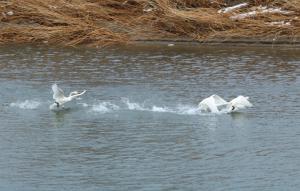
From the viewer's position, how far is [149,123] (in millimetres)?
10711

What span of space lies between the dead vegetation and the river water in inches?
55.3

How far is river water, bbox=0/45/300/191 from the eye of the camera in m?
8.47

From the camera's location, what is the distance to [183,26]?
58.3 feet

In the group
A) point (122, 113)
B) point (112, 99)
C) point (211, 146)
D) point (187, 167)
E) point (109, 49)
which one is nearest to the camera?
point (187, 167)

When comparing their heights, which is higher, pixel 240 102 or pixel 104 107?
pixel 240 102

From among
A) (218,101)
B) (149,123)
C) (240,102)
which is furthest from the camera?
(218,101)

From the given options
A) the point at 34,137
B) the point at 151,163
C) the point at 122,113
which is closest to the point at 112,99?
the point at 122,113

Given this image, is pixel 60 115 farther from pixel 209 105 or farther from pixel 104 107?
pixel 209 105

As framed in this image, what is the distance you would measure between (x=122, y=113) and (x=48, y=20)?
25.5 feet

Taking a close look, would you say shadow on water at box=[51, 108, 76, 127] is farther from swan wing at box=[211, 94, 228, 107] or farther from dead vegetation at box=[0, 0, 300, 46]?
dead vegetation at box=[0, 0, 300, 46]

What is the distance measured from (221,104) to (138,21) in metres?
7.50

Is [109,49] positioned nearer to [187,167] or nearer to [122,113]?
[122,113]

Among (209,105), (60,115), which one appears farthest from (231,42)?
(60,115)

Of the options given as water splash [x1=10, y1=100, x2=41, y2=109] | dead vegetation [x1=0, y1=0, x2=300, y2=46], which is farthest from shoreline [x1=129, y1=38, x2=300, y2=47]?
water splash [x1=10, y1=100, x2=41, y2=109]
